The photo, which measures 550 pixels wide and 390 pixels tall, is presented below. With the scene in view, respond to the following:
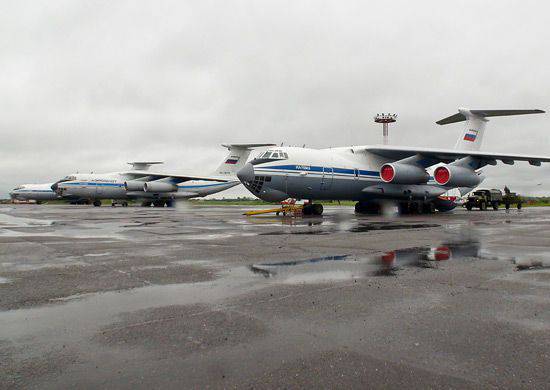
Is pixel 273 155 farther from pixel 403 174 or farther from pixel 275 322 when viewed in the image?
pixel 275 322

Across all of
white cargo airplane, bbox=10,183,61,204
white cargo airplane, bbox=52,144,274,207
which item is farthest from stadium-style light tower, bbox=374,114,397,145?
white cargo airplane, bbox=10,183,61,204

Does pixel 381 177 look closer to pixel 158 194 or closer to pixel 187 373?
pixel 187 373

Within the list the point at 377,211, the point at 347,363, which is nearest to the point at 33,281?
the point at 347,363

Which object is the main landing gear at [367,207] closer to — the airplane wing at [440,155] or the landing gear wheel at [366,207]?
the landing gear wheel at [366,207]

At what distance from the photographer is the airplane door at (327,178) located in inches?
811

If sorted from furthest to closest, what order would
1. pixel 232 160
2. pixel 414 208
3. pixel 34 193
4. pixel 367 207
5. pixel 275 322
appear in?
pixel 34 193 → pixel 232 160 → pixel 367 207 → pixel 414 208 → pixel 275 322

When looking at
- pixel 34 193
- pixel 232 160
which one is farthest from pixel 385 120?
pixel 34 193

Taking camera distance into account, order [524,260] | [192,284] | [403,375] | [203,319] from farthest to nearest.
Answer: [524,260]
[192,284]
[203,319]
[403,375]

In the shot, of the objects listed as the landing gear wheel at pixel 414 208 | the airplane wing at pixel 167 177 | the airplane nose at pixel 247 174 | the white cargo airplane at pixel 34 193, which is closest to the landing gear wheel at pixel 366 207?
the landing gear wheel at pixel 414 208

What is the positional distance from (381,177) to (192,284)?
62.4 feet

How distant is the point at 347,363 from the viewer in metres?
2.64

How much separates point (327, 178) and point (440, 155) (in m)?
6.29

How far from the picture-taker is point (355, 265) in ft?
19.7

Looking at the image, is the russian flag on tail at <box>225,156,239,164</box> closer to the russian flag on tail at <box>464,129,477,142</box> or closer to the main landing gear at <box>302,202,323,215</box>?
the main landing gear at <box>302,202,323,215</box>
